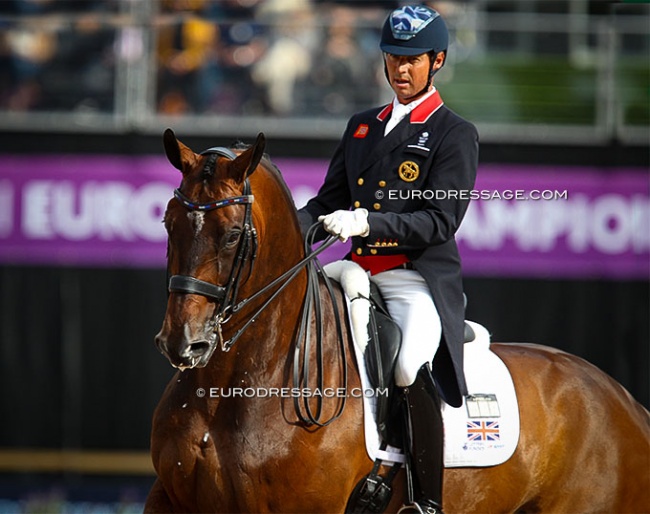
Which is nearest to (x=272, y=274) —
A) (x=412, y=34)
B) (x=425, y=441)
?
(x=425, y=441)

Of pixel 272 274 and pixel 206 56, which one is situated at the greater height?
pixel 206 56

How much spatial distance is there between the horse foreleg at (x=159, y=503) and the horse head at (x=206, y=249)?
698mm

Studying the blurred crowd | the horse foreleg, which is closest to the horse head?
the horse foreleg

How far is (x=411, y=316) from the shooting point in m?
3.95

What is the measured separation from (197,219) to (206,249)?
10cm

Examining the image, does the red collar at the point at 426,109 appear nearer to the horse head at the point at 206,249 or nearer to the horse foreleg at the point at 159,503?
the horse head at the point at 206,249

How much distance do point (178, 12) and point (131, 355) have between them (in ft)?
9.52

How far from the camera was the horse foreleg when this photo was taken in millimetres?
3689

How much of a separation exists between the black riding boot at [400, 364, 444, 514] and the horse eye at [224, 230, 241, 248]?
100cm

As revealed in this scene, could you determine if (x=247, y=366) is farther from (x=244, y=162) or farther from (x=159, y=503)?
(x=244, y=162)

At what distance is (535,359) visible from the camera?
4.56 metres

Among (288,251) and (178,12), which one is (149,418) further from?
(288,251)

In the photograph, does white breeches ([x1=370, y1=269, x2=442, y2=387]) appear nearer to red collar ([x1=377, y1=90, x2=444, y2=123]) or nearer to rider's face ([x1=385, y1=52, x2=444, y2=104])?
red collar ([x1=377, y1=90, x2=444, y2=123])

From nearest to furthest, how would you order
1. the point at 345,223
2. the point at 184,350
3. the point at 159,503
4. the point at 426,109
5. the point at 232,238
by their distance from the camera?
1. the point at 184,350
2. the point at 232,238
3. the point at 345,223
4. the point at 159,503
5. the point at 426,109
